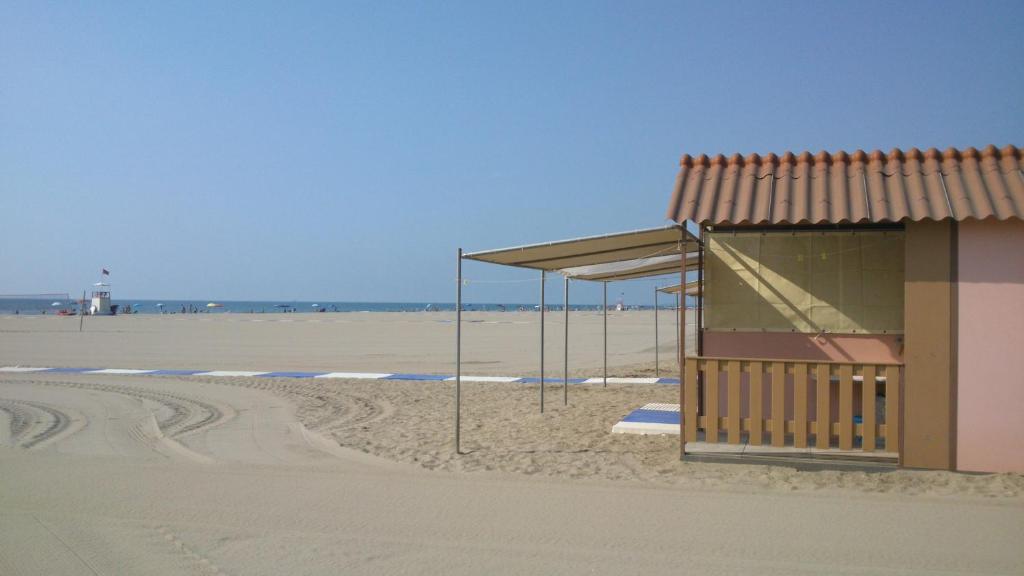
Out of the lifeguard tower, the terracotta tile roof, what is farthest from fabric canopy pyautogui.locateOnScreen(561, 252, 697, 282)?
the lifeguard tower

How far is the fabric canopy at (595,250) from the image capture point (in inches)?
309

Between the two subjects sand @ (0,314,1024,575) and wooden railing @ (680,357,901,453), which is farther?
wooden railing @ (680,357,901,453)

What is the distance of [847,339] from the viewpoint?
27.2ft

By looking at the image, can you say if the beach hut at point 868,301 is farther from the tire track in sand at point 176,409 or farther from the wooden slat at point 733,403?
the tire track in sand at point 176,409

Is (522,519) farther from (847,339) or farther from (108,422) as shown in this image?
(108,422)

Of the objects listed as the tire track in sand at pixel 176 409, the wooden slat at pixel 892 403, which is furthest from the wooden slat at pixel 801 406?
the tire track in sand at pixel 176 409

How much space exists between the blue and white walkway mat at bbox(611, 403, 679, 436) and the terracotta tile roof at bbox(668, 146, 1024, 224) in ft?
9.06

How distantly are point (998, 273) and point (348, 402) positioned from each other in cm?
895

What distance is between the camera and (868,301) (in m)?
8.24

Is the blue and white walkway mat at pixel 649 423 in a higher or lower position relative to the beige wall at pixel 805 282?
lower

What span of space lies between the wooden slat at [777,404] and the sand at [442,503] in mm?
340

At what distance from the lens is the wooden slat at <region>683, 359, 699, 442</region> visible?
7.37 meters

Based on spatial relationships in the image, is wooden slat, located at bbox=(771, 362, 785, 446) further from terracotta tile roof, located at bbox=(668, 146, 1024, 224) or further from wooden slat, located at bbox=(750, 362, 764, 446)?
terracotta tile roof, located at bbox=(668, 146, 1024, 224)

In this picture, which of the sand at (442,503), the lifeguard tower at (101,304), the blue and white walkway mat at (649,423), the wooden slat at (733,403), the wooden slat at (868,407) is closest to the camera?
the sand at (442,503)
